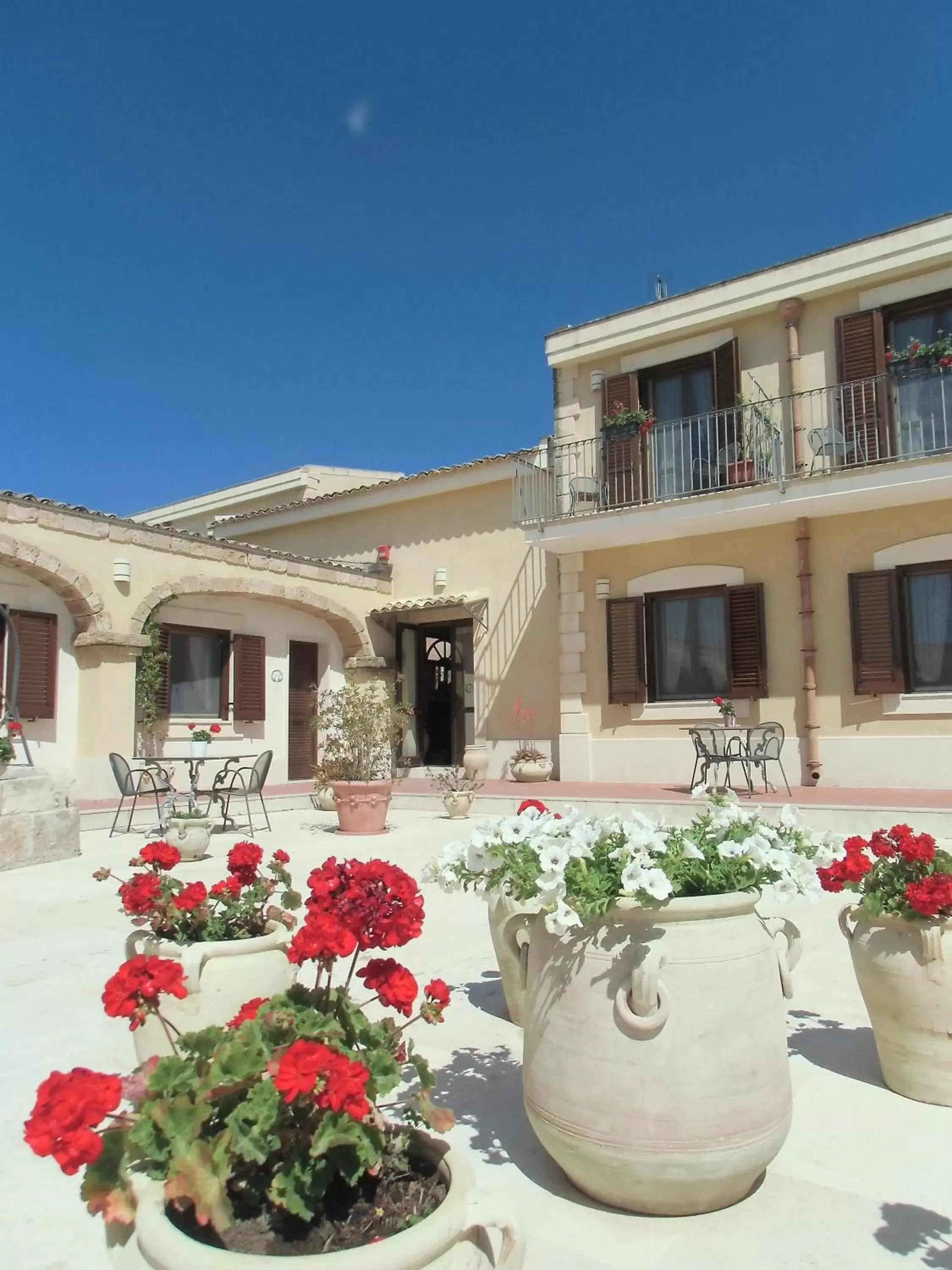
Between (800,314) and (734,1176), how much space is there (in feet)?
33.9

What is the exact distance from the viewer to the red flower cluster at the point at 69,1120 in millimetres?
1085

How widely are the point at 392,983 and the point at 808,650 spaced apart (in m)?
9.11

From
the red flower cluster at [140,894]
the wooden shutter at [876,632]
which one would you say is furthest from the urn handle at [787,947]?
the wooden shutter at [876,632]

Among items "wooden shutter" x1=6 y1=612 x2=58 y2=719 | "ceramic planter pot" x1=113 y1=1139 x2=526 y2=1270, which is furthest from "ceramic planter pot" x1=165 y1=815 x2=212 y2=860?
"ceramic planter pot" x1=113 y1=1139 x2=526 y2=1270

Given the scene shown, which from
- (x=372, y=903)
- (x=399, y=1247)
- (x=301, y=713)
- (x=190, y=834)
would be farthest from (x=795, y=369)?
(x=399, y=1247)

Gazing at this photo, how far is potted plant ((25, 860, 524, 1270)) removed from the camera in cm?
110

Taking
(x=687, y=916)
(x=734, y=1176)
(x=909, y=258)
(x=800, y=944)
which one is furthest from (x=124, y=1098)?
(x=909, y=258)

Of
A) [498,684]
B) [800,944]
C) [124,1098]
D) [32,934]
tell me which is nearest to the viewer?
[124,1098]

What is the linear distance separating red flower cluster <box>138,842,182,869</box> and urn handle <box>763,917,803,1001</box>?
1757mm

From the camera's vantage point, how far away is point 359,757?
8.85m

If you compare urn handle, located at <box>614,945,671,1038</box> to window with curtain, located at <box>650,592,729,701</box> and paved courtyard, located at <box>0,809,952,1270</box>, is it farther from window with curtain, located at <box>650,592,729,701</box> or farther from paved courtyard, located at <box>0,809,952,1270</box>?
window with curtain, located at <box>650,592,729,701</box>

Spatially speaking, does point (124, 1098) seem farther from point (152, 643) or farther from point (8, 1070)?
point (152, 643)

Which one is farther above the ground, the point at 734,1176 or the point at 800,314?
the point at 800,314

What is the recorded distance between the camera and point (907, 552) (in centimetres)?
934
